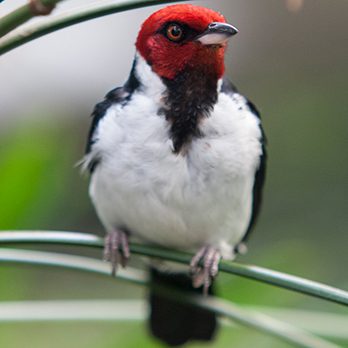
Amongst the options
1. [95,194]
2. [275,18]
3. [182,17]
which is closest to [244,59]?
[275,18]

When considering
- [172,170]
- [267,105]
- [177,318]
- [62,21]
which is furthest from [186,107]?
[267,105]

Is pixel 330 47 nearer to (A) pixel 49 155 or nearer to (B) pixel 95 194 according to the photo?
(B) pixel 95 194

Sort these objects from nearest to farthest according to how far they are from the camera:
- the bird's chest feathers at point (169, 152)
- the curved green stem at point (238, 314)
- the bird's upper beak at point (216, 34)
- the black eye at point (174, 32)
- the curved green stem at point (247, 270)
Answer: the curved green stem at point (247, 270) → the curved green stem at point (238, 314) → the bird's upper beak at point (216, 34) → the black eye at point (174, 32) → the bird's chest feathers at point (169, 152)

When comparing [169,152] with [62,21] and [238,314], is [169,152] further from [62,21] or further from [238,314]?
[62,21]

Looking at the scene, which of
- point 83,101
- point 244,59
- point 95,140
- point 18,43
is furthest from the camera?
point 244,59

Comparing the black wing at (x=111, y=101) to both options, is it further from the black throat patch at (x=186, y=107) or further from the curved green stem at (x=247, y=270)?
the curved green stem at (x=247, y=270)

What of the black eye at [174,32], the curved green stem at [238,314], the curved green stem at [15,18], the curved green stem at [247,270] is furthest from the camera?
the black eye at [174,32]

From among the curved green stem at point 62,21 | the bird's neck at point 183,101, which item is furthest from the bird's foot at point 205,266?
the curved green stem at point 62,21
